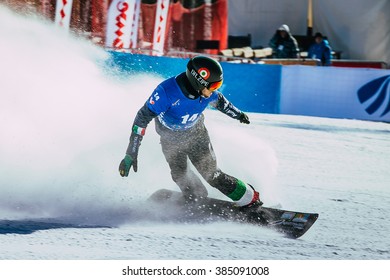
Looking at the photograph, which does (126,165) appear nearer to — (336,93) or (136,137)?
(136,137)

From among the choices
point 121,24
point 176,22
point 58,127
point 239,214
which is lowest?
point 239,214

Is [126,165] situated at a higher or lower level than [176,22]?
lower

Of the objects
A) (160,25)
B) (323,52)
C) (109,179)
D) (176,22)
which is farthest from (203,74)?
(323,52)

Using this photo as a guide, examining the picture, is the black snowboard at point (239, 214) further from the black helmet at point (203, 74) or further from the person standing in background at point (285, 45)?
the person standing in background at point (285, 45)

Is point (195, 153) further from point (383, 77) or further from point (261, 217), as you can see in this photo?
point (383, 77)

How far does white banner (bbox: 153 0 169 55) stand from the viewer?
14.4 m

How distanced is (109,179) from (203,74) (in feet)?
5.76

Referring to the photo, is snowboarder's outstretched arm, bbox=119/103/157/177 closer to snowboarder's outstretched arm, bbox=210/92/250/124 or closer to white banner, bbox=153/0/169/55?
snowboarder's outstretched arm, bbox=210/92/250/124

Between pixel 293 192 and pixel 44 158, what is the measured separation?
2622mm

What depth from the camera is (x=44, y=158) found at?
291 inches

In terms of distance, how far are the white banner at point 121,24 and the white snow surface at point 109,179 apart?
2217mm

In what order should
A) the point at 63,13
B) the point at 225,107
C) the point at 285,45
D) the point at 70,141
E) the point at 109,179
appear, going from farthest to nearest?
the point at 285,45, the point at 63,13, the point at 70,141, the point at 109,179, the point at 225,107

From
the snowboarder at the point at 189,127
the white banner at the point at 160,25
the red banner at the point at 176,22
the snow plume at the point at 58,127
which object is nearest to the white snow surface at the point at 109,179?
the snow plume at the point at 58,127

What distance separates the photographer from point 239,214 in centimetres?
672
